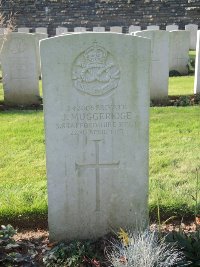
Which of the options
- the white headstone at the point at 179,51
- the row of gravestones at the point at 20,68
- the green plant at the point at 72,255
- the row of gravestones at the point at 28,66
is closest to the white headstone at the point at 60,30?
the white headstone at the point at 179,51

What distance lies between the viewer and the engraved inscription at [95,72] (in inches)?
127

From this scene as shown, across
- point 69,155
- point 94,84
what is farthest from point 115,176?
point 94,84

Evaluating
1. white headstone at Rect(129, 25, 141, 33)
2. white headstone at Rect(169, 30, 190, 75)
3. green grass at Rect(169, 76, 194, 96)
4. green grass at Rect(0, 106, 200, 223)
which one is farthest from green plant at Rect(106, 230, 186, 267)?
white headstone at Rect(129, 25, 141, 33)

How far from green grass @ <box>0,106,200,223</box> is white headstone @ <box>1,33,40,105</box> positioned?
1.43 m

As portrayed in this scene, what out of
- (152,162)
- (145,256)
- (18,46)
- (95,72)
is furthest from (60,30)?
(145,256)

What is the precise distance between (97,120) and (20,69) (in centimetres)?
625

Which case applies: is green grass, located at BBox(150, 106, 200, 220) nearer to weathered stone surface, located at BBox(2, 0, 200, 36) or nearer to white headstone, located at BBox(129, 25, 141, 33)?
white headstone, located at BBox(129, 25, 141, 33)

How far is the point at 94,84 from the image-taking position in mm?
3273

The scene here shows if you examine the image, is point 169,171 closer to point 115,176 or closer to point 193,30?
point 115,176

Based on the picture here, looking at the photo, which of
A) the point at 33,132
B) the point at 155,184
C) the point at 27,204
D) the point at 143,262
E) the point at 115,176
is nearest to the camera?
the point at 143,262

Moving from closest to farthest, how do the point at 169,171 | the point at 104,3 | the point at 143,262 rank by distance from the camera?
the point at 143,262 → the point at 169,171 → the point at 104,3

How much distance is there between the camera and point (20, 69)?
9211 millimetres

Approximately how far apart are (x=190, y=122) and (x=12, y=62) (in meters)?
4.26

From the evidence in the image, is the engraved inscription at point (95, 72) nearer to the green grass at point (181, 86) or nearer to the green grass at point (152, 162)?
the green grass at point (152, 162)
